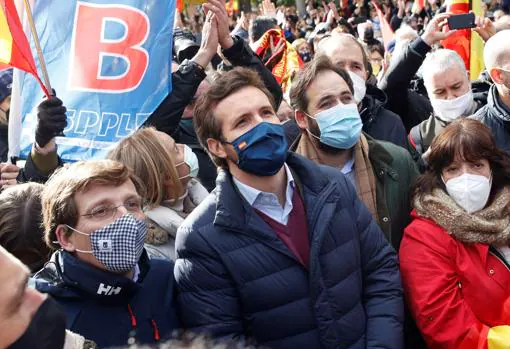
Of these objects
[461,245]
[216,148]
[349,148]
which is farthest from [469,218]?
[216,148]

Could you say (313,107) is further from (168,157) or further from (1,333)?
(1,333)

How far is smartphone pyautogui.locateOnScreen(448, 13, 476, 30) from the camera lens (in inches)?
Result: 176

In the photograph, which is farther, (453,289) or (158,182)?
(158,182)

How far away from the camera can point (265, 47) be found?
21.8 feet

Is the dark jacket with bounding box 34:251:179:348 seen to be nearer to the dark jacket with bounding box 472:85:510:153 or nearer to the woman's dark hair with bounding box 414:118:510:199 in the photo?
the woman's dark hair with bounding box 414:118:510:199

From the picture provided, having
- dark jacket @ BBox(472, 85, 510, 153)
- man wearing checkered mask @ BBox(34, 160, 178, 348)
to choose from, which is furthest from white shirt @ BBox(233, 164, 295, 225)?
dark jacket @ BBox(472, 85, 510, 153)

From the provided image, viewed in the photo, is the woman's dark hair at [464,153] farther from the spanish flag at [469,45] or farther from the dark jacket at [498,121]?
the spanish flag at [469,45]

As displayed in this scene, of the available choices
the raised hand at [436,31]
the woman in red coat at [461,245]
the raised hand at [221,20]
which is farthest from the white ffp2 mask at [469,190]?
the raised hand at [221,20]

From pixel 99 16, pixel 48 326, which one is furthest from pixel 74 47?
pixel 48 326

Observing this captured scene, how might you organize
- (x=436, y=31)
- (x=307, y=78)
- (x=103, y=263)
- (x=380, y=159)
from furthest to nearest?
1. (x=436, y=31)
2. (x=307, y=78)
3. (x=380, y=159)
4. (x=103, y=263)

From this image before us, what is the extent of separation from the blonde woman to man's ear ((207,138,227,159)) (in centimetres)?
41

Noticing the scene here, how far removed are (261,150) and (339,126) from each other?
0.71 meters

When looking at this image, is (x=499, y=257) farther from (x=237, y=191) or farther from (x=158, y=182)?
(x=158, y=182)

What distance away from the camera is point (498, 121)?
3686mm
